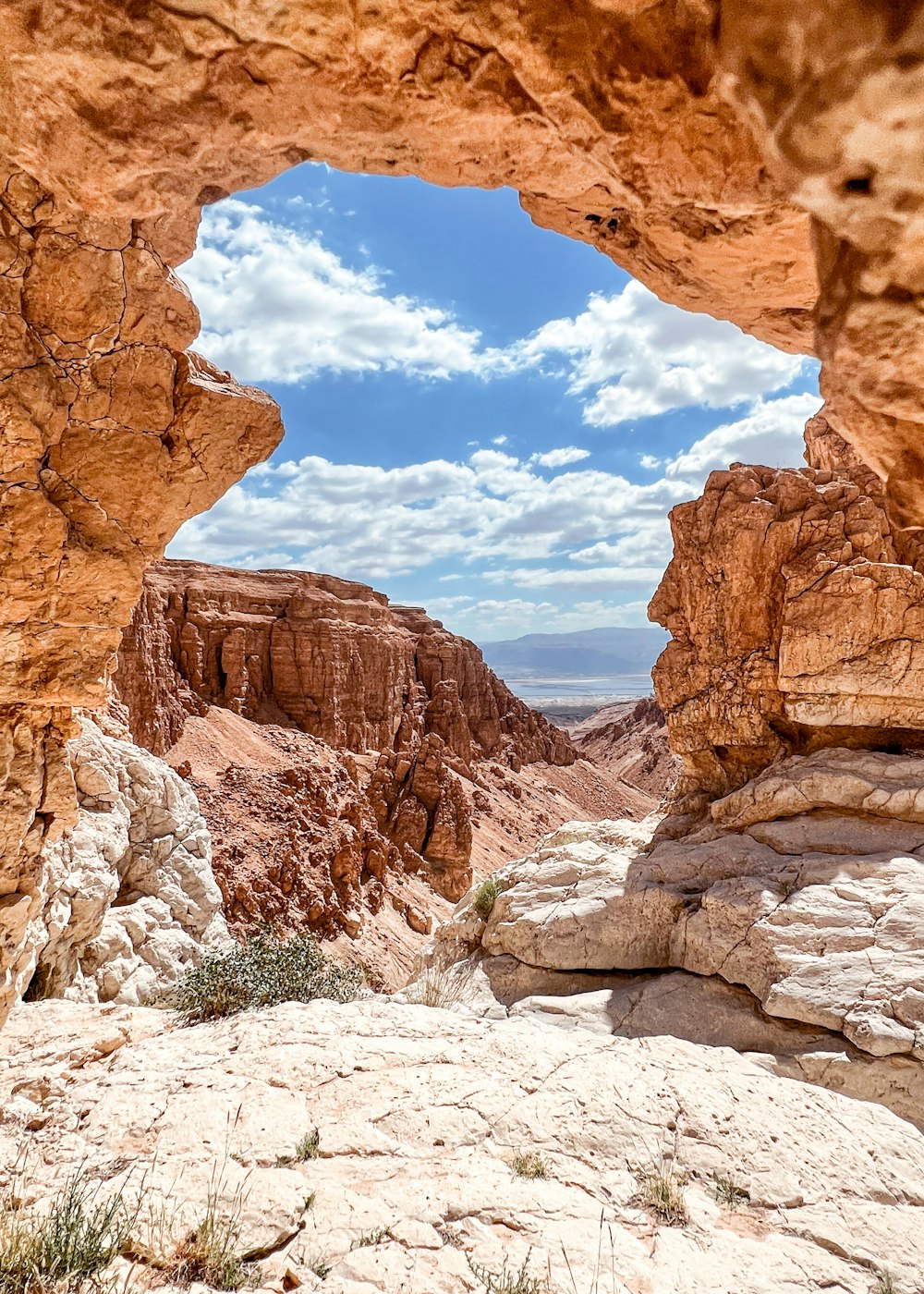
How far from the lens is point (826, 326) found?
1.83m

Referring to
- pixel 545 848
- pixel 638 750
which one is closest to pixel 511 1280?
pixel 545 848

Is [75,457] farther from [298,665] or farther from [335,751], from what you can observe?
[298,665]

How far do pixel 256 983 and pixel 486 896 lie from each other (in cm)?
354

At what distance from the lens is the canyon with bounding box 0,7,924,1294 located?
7.36ft

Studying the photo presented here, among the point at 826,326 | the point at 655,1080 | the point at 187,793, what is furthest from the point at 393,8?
the point at 187,793

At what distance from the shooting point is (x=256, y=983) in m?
6.70

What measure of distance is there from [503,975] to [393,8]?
8.54m

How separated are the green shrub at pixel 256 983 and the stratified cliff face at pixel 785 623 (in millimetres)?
6856

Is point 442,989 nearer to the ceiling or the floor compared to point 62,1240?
nearer to the floor

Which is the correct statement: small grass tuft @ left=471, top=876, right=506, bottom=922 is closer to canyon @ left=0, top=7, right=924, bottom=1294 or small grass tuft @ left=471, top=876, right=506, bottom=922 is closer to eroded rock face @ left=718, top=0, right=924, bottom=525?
canyon @ left=0, top=7, right=924, bottom=1294

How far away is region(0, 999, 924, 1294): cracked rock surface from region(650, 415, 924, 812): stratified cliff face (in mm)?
5993

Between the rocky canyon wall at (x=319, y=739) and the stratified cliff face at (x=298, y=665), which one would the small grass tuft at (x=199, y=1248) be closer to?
the rocky canyon wall at (x=319, y=739)

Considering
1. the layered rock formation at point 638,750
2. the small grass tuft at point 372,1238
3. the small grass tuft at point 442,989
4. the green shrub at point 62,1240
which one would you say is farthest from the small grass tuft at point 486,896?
the layered rock formation at point 638,750

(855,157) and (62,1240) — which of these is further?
(62,1240)
